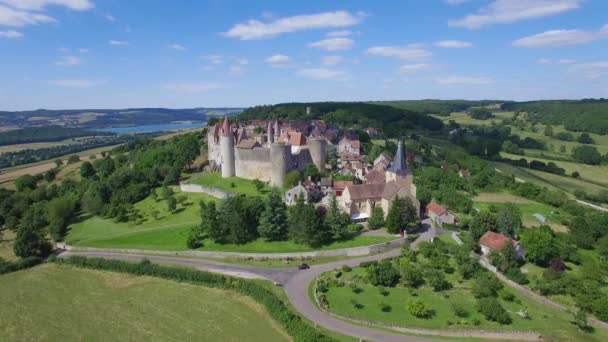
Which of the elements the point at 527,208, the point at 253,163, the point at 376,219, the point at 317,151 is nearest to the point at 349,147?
the point at 317,151

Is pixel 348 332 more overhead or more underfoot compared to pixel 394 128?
more underfoot

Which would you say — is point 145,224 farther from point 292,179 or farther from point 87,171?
point 87,171

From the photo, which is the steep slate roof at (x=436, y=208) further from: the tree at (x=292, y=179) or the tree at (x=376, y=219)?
the tree at (x=292, y=179)

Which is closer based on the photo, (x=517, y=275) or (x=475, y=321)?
(x=475, y=321)

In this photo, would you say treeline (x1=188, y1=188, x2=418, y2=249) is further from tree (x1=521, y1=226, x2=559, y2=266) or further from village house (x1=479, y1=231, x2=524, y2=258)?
tree (x1=521, y1=226, x2=559, y2=266)

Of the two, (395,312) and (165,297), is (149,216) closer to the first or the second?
(165,297)

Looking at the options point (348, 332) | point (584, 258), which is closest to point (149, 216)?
point (348, 332)

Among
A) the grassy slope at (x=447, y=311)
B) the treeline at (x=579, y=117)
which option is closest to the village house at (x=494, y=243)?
the grassy slope at (x=447, y=311)
